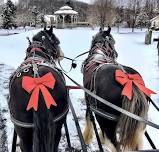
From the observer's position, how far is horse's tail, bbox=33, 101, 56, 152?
3.30 metres

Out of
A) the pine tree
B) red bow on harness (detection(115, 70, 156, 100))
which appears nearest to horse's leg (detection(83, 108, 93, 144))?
red bow on harness (detection(115, 70, 156, 100))

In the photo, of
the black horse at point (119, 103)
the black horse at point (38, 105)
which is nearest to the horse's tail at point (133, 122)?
the black horse at point (119, 103)

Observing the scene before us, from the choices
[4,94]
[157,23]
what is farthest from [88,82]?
[157,23]

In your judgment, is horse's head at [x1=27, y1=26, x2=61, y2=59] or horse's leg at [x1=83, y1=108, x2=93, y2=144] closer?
horse's head at [x1=27, y1=26, x2=61, y2=59]

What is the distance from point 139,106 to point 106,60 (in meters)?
1.11

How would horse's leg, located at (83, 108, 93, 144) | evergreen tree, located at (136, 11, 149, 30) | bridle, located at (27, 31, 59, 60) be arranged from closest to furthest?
bridle, located at (27, 31, 59, 60) → horse's leg, located at (83, 108, 93, 144) → evergreen tree, located at (136, 11, 149, 30)

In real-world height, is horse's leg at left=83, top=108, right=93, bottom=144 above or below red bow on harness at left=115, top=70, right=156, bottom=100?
below

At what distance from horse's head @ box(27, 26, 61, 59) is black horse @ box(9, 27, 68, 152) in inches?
44.3

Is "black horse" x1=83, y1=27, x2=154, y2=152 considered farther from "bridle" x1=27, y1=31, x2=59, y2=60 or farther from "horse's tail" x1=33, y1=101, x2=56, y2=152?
"bridle" x1=27, y1=31, x2=59, y2=60

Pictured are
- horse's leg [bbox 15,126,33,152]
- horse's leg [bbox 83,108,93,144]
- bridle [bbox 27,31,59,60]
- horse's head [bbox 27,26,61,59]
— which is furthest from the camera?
horse's leg [bbox 83,108,93,144]

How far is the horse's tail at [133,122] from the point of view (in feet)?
11.8

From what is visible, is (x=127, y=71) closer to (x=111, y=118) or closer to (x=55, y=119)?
(x=111, y=118)

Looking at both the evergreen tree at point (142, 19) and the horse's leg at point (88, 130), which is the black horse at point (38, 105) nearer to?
the horse's leg at point (88, 130)

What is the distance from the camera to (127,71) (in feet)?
13.2
